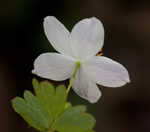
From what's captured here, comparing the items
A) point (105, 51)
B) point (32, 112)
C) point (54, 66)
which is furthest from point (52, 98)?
point (105, 51)

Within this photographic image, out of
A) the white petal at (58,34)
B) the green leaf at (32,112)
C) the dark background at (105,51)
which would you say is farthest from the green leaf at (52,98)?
the dark background at (105,51)

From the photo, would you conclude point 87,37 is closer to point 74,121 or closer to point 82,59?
point 82,59

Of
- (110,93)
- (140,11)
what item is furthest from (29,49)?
(140,11)

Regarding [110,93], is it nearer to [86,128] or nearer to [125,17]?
[125,17]

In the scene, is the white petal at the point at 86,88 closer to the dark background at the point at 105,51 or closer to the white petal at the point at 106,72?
the white petal at the point at 106,72

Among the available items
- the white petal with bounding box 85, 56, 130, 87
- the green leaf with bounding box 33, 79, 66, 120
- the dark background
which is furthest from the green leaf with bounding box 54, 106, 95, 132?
the dark background

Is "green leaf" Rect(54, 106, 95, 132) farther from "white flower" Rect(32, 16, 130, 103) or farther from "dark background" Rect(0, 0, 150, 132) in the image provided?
"dark background" Rect(0, 0, 150, 132)
